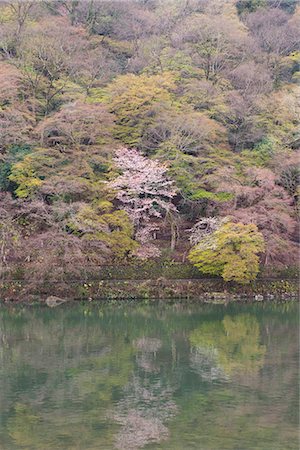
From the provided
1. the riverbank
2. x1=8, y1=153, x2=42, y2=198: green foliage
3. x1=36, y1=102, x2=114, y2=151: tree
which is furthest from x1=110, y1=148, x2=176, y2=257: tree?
x1=8, y1=153, x2=42, y2=198: green foliage

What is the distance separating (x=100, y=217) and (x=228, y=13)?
29946 mm

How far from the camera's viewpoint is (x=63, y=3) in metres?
52.6

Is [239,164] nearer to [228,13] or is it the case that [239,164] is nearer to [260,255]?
[260,255]

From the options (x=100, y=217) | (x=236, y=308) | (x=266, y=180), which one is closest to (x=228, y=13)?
(x=266, y=180)

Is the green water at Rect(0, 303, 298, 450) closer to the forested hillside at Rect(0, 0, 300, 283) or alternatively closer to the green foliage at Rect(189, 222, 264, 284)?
the green foliage at Rect(189, 222, 264, 284)

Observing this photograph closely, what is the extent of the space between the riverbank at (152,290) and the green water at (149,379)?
2755 millimetres

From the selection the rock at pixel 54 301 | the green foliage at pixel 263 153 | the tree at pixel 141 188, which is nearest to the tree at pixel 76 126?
the tree at pixel 141 188

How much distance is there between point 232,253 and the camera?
28.4 metres

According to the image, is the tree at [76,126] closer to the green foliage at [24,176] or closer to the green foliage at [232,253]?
the green foliage at [24,176]

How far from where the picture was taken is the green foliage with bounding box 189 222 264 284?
27.9m

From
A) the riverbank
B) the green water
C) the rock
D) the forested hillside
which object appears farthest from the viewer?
the forested hillside

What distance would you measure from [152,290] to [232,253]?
14.2 ft

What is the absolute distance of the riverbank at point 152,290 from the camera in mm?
27906

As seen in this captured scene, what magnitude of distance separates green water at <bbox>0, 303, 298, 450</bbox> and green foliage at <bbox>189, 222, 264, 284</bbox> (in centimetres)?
312
